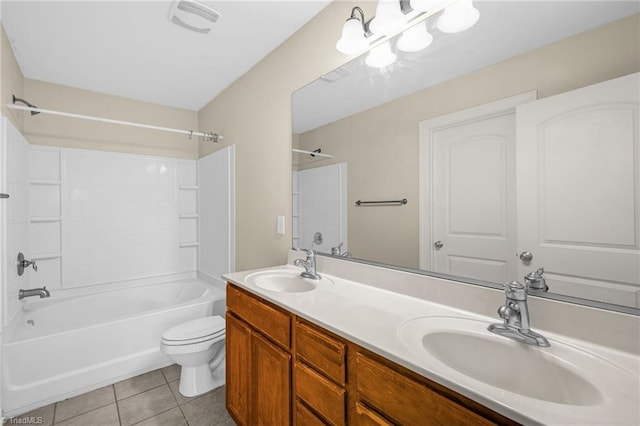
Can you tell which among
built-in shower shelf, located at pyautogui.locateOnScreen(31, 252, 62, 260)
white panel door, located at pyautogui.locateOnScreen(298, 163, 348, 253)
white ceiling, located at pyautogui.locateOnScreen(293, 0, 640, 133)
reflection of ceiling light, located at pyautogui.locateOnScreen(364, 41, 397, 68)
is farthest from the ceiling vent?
built-in shower shelf, located at pyautogui.locateOnScreen(31, 252, 62, 260)

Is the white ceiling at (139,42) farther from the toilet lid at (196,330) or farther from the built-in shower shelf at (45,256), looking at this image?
the toilet lid at (196,330)

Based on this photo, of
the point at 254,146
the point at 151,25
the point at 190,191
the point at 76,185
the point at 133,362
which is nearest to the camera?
the point at 151,25

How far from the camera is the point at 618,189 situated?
2.70 ft

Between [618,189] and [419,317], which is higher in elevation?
[618,189]

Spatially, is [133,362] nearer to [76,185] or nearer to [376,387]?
[76,185]

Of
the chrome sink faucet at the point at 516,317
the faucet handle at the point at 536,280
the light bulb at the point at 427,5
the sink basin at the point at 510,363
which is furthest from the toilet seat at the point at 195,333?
the light bulb at the point at 427,5

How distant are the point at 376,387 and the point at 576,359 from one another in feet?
1.72

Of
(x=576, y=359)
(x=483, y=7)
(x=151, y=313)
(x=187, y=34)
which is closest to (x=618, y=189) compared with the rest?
(x=576, y=359)

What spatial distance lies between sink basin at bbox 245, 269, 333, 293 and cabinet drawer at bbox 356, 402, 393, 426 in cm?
76

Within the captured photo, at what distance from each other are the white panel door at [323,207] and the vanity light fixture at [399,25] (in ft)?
1.98

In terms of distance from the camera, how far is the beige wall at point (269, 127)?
1800 mm

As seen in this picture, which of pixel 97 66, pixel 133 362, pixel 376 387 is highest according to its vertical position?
pixel 97 66

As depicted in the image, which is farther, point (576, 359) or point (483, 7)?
point (483, 7)

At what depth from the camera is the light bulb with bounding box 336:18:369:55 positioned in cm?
145
